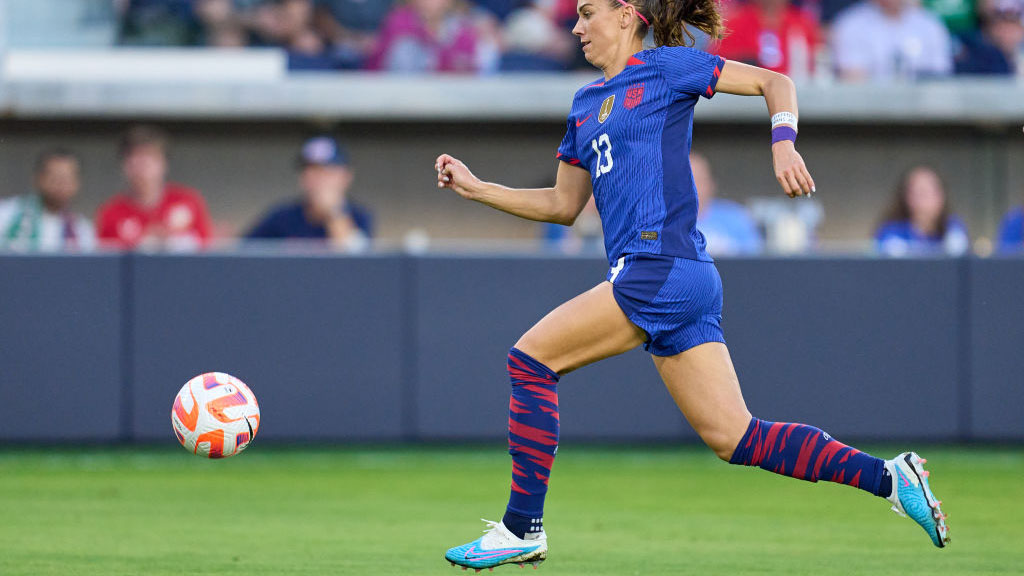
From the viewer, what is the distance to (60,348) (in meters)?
9.64

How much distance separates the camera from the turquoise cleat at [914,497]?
469 cm

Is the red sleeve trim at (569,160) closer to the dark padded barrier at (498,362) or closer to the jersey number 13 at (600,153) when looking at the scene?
the jersey number 13 at (600,153)

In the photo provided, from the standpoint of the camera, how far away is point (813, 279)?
32.8 feet

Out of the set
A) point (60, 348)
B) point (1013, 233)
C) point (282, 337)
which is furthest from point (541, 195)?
point (1013, 233)

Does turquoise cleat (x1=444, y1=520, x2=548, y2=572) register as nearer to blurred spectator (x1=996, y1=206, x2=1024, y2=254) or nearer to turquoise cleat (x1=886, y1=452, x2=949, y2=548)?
turquoise cleat (x1=886, y1=452, x2=949, y2=548)

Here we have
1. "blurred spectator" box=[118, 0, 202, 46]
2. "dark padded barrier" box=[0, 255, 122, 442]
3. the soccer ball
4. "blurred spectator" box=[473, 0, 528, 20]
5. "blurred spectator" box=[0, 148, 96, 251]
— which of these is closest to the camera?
the soccer ball

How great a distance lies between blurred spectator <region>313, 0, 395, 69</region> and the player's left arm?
8926 millimetres

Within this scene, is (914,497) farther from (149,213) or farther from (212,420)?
(149,213)

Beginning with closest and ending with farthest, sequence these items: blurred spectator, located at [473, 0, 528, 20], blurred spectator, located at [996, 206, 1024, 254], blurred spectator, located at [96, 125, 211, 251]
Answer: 1. blurred spectator, located at [96, 125, 211, 251]
2. blurred spectator, located at [996, 206, 1024, 254]
3. blurred spectator, located at [473, 0, 528, 20]

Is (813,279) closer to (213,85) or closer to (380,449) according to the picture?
(380,449)

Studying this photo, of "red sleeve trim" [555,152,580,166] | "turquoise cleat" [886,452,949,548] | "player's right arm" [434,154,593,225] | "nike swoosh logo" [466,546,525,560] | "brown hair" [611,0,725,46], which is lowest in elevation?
"nike swoosh logo" [466,546,525,560]

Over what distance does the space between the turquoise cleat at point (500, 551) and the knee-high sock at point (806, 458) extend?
28.9 inches

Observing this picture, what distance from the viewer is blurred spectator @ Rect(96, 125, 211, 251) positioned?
10.2m

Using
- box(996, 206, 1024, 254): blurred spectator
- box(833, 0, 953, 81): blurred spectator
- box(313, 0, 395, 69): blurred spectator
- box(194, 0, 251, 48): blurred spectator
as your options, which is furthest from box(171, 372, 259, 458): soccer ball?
box(833, 0, 953, 81): blurred spectator
